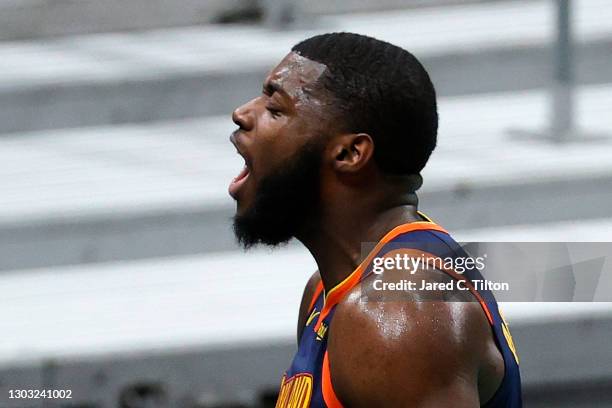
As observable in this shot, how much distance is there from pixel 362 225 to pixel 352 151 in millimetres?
124

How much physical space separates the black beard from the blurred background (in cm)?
202

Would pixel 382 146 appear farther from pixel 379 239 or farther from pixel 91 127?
pixel 91 127

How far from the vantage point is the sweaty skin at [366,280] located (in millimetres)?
1662

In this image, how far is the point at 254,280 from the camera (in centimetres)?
445

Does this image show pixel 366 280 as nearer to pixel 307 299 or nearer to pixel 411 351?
pixel 411 351

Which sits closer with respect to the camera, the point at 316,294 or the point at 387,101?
the point at 387,101

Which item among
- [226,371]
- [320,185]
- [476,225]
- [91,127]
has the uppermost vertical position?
[320,185]

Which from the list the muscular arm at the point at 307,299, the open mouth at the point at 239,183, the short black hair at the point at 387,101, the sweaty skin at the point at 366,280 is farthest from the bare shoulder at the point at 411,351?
the muscular arm at the point at 307,299

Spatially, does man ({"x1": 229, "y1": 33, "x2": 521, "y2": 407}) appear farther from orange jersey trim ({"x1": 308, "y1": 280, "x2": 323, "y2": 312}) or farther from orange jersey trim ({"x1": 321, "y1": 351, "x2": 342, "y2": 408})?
orange jersey trim ({"x1": 308, "y1": 280, "x2": 323, "y2": 312})

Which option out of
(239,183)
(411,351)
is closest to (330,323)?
(411,351)

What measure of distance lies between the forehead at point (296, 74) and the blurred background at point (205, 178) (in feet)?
6.97

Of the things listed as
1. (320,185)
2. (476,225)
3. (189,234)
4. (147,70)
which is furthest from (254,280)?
(320,185)

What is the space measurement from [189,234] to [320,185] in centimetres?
265

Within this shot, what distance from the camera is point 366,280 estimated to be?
5.94 feet
